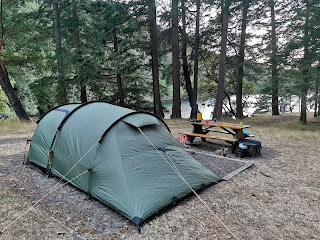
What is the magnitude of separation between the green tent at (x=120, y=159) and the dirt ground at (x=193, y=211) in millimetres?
208

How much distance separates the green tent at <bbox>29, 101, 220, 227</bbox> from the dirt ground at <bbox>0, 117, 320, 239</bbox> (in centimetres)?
21

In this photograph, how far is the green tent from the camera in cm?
354

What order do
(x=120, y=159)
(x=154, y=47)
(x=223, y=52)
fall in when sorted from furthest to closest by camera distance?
(x=154, y=47)
(x=223, y=52)
(x=120, y=159)

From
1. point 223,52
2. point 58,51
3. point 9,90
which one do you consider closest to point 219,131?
point 223,52

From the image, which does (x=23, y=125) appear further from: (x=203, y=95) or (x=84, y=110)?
(x=203, y=95)

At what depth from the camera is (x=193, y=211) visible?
3549 mm

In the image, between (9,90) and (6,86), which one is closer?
(6,86)

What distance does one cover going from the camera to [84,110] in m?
4.99

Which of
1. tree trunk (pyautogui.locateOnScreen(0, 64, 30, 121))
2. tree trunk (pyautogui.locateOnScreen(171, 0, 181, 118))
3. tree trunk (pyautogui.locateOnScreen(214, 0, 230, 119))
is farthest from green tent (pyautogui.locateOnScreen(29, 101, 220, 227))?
tree trunk (pyautogui.locateOnScreen(171, 0, 181, 118))

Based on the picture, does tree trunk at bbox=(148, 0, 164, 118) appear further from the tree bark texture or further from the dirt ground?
the dirt ground

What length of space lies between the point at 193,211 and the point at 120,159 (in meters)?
1.43

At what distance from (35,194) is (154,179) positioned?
2169 mm

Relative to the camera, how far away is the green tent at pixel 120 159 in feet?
11.6

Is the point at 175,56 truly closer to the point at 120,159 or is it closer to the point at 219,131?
the point at 219,131
